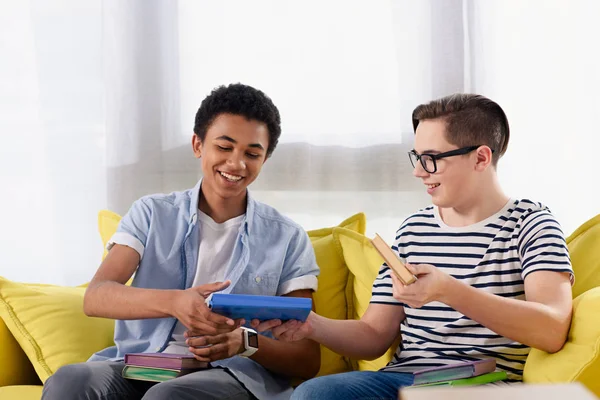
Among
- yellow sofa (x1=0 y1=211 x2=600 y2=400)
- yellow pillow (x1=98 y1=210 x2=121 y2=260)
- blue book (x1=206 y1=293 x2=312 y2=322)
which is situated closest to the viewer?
blue book (x1=206 y1=293 x2=312 y2=322)

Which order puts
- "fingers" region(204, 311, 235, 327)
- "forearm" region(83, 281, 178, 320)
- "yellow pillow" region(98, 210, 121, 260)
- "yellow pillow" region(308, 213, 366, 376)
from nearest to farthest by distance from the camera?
"fingers" region(204, 311, 235, 327), "forearm" region(83, 281, 178, 320), "yellow pillow" region(308, 213, 366, 376), "yellow pillow" region(98, 210, 121, 260)

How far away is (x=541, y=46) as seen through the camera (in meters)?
2.54

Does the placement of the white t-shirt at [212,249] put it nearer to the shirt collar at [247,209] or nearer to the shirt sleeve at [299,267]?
the shirt collar at [247,209]

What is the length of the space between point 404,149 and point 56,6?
143 cm

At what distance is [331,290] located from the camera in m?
2.25

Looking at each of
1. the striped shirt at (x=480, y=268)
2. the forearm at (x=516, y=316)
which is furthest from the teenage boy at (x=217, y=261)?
the forearm at (x=516, y=316)

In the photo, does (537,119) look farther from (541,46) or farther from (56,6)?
(56,6)

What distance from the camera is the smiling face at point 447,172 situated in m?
1.80

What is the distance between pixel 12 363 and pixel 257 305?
0.95 m

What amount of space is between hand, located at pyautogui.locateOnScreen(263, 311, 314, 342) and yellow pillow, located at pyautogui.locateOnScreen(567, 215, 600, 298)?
67cm

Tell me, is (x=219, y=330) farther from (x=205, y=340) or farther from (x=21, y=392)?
(x=21, y=392)

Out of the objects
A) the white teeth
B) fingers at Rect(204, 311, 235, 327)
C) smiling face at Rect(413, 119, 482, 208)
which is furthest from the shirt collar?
smiling face at Rect(413, 119, 482, 208)

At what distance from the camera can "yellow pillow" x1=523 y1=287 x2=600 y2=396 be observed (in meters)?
1.50

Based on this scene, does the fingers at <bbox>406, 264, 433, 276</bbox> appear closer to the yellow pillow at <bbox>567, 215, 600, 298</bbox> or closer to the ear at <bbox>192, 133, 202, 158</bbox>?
the yellow pillow at <bbox>567, 215, 600, 298</bbox>
